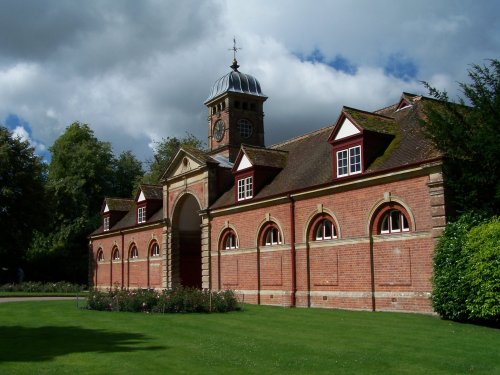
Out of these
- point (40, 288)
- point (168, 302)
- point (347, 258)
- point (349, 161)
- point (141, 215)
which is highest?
point (349, 161)

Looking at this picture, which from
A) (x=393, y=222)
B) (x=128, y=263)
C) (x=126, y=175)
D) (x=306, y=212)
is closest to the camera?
(x=393, y=222)

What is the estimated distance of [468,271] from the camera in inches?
643

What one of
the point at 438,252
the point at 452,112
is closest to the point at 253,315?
the point at 438,252

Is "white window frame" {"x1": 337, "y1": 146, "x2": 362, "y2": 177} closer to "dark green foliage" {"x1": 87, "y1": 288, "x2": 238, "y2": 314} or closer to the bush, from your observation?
"dark green foliage" {"x1": 87, "y1": 288, "x2": 238, "y2": 314}

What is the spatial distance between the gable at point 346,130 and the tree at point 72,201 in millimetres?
33033

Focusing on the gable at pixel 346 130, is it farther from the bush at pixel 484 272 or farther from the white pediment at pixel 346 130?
the bush at pixel 484 272

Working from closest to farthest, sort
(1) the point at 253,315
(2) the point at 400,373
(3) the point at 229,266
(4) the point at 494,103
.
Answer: (2) the point at 400,373 < (4) the point at 494,103 < (1) the point at 253,315 < (3) the point at 229,266

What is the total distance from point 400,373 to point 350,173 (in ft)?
45.3

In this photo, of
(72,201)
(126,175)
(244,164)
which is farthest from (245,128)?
(126,175)

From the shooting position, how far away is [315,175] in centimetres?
2517

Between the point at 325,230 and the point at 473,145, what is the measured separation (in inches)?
318

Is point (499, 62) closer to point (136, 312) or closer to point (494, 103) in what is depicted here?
point (494, 103)

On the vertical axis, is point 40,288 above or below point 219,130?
below

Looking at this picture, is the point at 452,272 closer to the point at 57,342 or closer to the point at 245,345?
the point at 245,345
